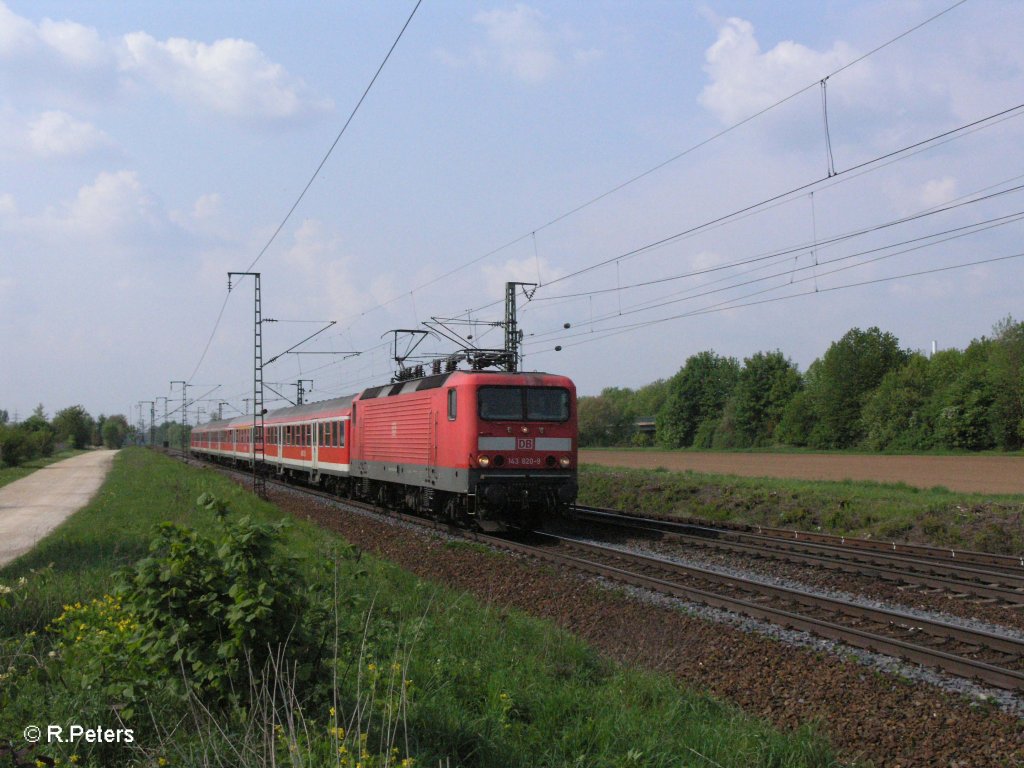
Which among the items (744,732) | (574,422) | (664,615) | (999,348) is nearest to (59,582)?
(664,615)

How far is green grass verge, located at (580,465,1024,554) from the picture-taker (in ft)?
53.0

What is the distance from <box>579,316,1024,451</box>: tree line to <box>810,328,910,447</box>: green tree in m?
0.09

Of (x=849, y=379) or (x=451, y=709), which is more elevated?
(x=849, y=379)

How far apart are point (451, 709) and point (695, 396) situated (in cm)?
9060

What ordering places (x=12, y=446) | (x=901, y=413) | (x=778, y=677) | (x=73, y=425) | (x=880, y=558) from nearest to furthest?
(x=778, y=677) → (x=880, y=558) → (x=12, y=446) → (x=901, y=413) → (x=73, y=425)

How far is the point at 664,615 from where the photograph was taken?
9.38 metres

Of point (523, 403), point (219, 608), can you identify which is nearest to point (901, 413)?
point (523, 403)

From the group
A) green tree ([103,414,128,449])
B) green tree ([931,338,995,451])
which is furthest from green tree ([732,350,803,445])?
green tree ([103,414,128,449])

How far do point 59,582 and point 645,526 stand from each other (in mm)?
12136

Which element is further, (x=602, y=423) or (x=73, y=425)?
(x=73, y=425)

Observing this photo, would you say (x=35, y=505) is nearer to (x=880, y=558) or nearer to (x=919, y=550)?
(x=880, y=558)

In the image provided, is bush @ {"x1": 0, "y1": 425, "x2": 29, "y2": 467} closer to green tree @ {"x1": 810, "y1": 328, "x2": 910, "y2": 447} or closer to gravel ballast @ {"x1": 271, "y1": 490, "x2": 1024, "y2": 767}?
gravel ballast @ {"x1": 271, "y1": 490, "x2": 1024, "y2": 767}

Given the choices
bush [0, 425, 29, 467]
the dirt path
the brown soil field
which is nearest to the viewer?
the dirt path

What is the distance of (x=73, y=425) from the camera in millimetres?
106312
